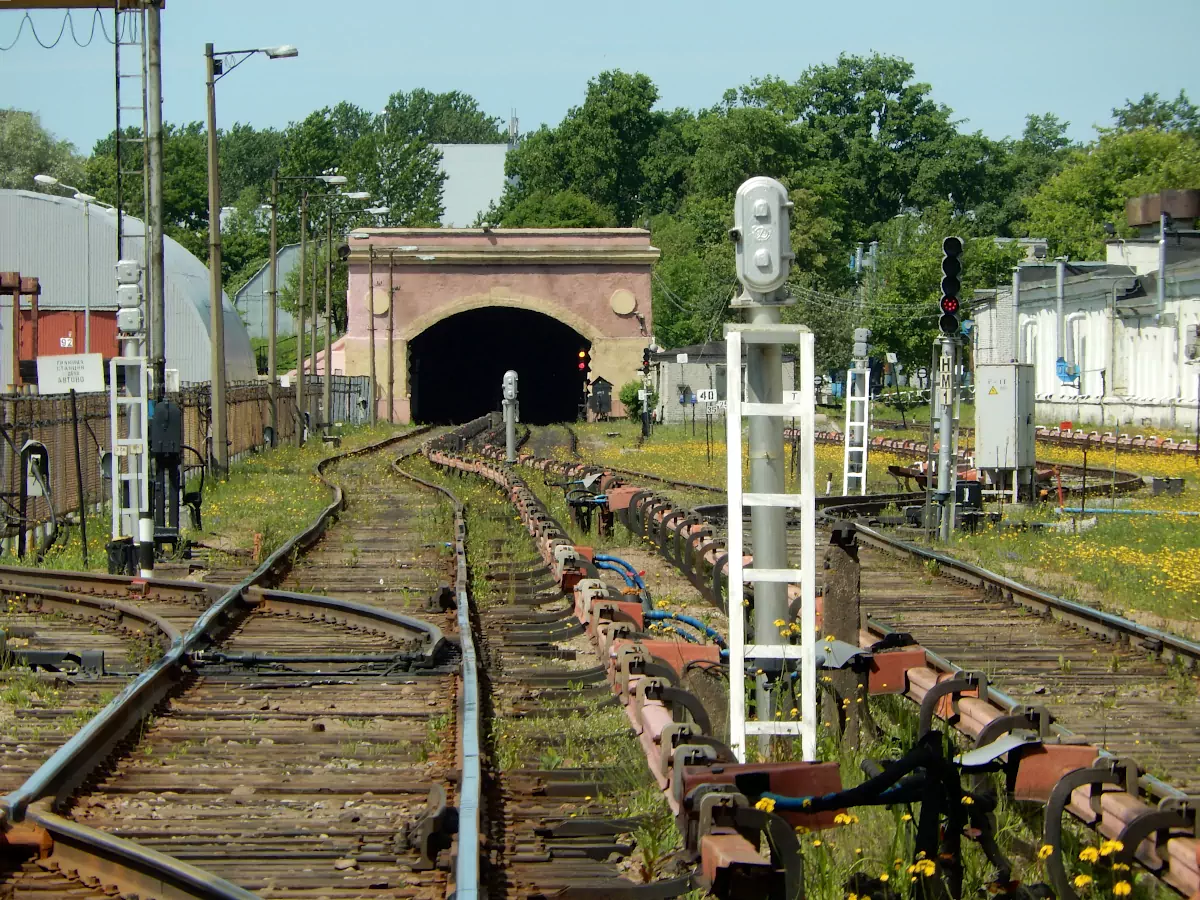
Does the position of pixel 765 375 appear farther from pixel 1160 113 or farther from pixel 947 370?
pixel 1160 113

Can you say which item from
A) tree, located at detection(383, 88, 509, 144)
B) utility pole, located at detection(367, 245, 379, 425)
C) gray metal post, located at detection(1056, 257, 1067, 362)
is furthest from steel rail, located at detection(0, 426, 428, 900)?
tree, located at detection(383, 88, 509, 144)

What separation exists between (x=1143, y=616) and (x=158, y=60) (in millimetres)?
14483

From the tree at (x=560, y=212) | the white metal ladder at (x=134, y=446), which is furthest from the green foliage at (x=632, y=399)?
the tree at (x=560, y=212)

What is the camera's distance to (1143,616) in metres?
13.2

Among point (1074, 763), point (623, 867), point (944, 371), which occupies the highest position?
point (944, 371)

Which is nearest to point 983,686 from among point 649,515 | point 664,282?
point 649,515

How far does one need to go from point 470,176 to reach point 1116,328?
9766 cm

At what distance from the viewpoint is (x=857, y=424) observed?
80.9ft

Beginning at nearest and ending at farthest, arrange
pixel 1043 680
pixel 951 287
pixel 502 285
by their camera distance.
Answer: pixel 1043 680 < pixel 951 287 < pixel 502 285

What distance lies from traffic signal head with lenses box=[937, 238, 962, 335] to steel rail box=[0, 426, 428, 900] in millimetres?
9222

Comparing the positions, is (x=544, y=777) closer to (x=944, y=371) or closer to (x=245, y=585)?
(x=245, y=585)

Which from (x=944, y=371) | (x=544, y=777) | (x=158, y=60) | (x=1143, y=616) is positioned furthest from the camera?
(x=158, y=60)

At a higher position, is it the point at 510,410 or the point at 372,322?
the point at 372,322

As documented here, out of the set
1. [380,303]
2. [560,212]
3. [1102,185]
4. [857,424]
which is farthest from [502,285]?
[560,212]
